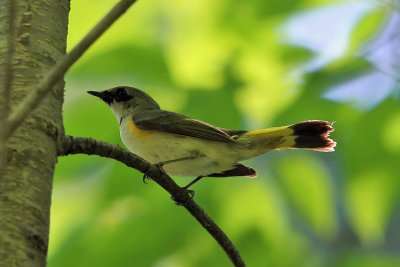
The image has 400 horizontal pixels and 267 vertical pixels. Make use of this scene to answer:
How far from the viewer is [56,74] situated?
47.0 inches

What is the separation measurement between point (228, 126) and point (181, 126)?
97 centimetres

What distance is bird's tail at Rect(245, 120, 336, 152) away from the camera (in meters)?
3.27

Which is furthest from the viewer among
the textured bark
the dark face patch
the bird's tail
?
the dark face patch

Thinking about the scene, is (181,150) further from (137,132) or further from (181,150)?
(137,132)

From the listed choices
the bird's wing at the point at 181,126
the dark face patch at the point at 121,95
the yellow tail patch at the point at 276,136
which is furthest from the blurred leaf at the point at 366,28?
the dark face patch at the point at 121,95

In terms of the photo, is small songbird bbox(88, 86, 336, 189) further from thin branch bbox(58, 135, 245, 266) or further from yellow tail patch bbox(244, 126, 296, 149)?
thin branch bbox(58, 135, 245, 266)

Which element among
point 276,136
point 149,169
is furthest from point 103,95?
point 149,169

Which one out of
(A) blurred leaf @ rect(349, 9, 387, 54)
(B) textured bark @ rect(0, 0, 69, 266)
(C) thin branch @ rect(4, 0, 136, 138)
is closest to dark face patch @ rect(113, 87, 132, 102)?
(A) blurred leaf @ rect(349, 9, 387, 54)

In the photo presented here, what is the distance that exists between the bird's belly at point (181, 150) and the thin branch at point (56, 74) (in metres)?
2.53

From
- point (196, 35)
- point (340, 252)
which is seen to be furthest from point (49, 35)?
point (340, 252)

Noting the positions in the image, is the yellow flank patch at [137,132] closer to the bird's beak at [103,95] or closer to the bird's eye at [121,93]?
the bird's beak at [103,95]

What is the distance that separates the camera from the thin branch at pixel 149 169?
205cm

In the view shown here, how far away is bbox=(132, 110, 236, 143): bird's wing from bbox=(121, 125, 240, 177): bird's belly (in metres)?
0.07

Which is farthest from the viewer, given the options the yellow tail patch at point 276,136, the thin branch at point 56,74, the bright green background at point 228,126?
the yellow tail patch at point 276,136
